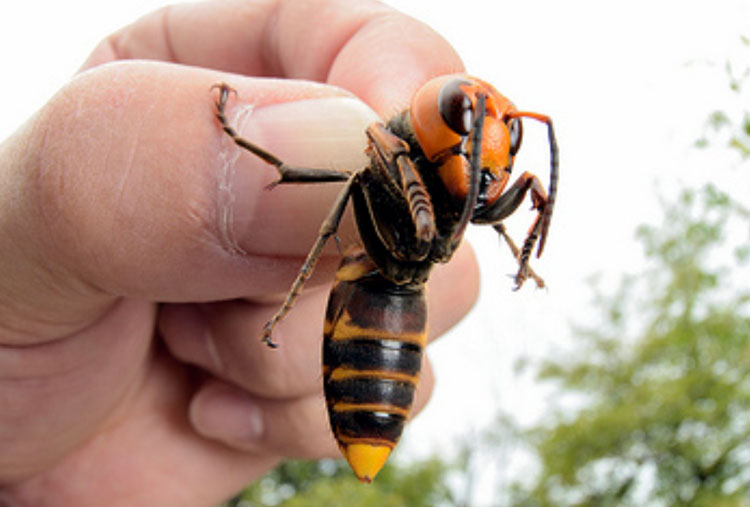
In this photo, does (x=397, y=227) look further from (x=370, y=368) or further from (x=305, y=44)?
(x=305, y=44)

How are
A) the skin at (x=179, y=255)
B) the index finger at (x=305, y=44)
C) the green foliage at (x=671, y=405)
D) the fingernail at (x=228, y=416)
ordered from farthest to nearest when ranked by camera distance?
1. the green foliage at (x=671, y=405)
2. the fingernail at (x=228, y=416)
3. the index finger at (x=305, y=44)
4. the skin at (x=179, y=255)

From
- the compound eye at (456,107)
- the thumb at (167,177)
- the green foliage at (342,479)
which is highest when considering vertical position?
the compound eye at (456,107)

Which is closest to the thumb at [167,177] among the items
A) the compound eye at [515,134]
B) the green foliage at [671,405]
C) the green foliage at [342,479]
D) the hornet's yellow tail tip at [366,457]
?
the compound eye at [515,134]

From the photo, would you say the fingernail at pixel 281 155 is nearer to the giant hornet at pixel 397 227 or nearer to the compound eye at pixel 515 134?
the giant hornet at pixel 397 227

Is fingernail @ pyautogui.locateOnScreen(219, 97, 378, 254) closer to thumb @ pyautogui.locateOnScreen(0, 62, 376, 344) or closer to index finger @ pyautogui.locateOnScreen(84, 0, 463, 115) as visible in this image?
thumb @ pyautogui.locateOnScreen(0, 62, 376, 344)

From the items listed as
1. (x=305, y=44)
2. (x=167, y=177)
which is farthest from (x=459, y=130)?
(x=305, y=44)

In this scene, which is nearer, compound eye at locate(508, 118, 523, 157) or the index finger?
compound eye at locate(508, 118, 523, 157)

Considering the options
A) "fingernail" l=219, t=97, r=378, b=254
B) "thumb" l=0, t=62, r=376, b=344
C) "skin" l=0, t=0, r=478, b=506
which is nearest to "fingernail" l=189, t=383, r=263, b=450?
"skin" l=0, t=0, r=478, b=506
